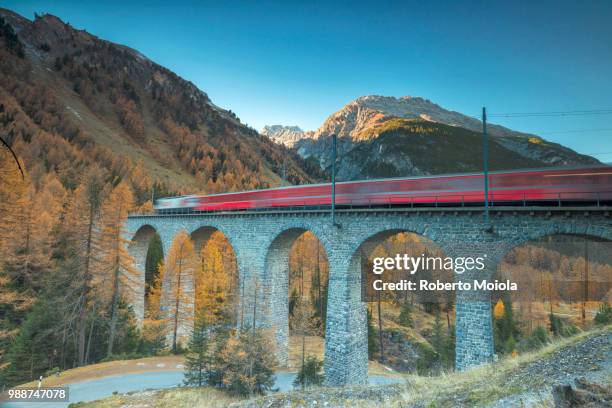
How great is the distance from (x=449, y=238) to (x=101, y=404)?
62.3 ft

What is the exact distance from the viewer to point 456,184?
16.2 m

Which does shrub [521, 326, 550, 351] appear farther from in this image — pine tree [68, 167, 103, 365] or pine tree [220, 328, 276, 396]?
pine tree [68, 167, 103, 365]

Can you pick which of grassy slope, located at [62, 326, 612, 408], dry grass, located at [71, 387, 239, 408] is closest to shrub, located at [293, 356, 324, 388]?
dry grass, located at [71, 387, 239, 408]

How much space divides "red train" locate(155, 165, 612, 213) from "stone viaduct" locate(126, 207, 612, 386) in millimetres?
724

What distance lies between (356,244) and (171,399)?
12462mm

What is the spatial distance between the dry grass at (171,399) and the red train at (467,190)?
39.8 ft

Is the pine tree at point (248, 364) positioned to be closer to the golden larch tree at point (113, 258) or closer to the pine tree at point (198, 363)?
the pine tree at point (198, 363)

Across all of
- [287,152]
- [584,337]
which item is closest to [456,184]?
[584,337]

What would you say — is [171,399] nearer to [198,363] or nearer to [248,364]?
[198,363]

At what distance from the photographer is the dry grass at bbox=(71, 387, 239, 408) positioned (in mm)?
16141

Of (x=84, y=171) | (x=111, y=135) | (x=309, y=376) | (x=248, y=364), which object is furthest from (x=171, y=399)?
(x=111, y=135)

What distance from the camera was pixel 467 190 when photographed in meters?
15.8

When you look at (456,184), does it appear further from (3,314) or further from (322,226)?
(3,314)

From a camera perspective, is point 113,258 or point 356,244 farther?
point 113,258
